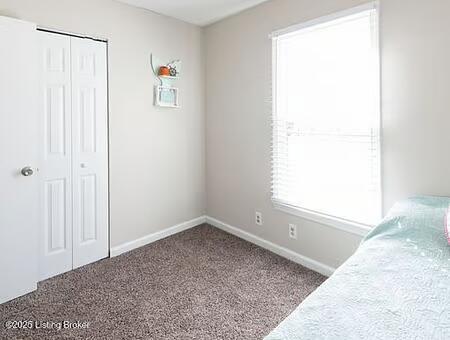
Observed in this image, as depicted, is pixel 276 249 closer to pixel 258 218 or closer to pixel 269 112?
pixel 258 218

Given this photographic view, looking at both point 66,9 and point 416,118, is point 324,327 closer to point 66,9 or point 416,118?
point 416,118

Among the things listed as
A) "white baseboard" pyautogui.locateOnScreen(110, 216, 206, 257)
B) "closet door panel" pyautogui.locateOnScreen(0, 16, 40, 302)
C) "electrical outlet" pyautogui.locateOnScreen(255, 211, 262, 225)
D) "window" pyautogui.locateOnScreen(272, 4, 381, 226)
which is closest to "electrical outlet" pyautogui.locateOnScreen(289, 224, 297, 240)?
"window" pyautogui.locateOnScreen(272, 4, 381, 226)

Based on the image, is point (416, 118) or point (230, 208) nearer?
point (416, 118)

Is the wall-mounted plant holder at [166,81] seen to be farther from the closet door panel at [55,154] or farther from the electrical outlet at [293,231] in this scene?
the electrical outlet at [293,231]

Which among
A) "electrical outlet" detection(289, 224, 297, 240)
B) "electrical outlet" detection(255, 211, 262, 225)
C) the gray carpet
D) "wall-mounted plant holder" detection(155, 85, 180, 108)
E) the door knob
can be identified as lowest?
the gray carpet

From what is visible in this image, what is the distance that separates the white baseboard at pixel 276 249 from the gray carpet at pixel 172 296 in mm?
72

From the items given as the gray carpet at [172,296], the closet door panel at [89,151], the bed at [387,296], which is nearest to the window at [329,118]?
the gray carpet at [172,296]

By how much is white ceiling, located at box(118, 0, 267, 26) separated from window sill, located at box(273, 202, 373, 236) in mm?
1934

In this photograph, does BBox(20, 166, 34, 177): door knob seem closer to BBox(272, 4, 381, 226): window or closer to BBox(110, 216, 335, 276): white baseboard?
BBox(110, 216, 335, 276): white baseboard

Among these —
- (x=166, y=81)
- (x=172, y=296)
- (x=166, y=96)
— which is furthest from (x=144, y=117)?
(x=172, y=296)

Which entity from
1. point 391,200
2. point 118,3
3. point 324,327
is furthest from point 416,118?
point 118,3

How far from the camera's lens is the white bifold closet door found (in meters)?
2.44

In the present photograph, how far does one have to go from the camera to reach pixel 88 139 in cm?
268

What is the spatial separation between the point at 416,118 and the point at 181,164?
2.31 meters
